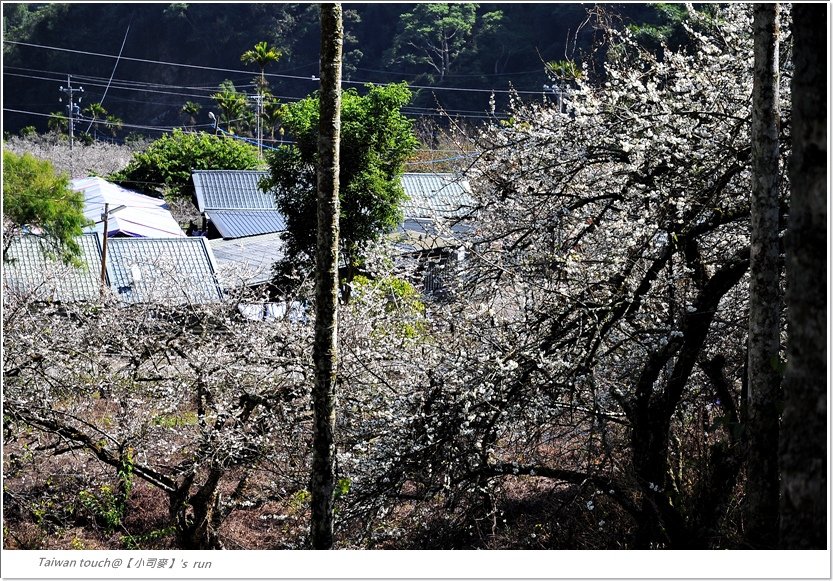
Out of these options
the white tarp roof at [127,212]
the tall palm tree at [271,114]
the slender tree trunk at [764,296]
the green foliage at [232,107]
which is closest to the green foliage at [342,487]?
the slender tree trunk at [764,296]

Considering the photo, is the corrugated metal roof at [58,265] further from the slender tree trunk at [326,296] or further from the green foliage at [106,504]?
the slender tree trunk at [326,296]

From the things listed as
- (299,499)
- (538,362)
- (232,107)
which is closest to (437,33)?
(232,107)

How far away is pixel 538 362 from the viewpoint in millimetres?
5488

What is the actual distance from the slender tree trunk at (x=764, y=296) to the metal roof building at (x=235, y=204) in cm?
2007

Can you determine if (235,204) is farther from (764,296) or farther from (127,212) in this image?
(764,296)

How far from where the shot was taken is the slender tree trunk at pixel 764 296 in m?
4.59

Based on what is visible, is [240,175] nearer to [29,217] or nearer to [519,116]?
[29,217]

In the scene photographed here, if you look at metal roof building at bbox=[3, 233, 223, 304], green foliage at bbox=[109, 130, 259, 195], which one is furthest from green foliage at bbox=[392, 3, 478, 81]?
metal roof building at bbox=[3, 233, 223, 304]

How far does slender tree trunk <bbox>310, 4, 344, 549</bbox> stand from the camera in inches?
199

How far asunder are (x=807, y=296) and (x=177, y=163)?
3055 cm

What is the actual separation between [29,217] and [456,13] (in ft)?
98.3

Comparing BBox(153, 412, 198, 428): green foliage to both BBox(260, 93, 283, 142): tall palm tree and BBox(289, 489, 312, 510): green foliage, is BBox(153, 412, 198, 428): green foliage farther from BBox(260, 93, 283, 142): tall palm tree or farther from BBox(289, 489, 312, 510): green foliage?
BBox(260, 93, 283, 142): tall palm tree

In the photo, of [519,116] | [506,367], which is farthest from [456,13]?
[506,367]

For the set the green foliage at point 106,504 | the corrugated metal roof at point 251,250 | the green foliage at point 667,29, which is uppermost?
the green foliage at point 667,29
